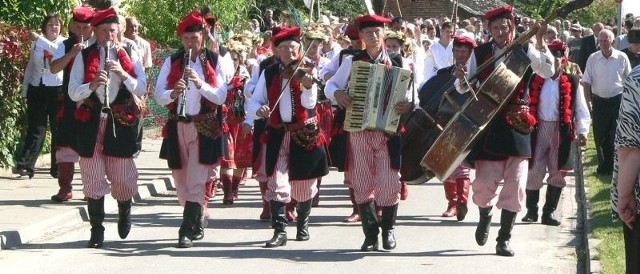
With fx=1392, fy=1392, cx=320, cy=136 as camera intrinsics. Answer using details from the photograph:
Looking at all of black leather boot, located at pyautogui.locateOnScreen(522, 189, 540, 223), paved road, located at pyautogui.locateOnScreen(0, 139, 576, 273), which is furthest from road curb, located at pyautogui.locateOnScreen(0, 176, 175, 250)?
black leather boot, located at pyautogui.locateOnScreen(522, 189, 540, 223)

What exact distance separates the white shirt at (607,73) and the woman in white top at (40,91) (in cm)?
660

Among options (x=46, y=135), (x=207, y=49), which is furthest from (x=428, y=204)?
(x=46, y=135)

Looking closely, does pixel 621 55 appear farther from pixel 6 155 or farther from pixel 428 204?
pixel 6 155

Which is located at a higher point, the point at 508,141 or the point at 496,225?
the point at 508,141

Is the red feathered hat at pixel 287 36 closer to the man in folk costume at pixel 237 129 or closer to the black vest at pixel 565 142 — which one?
the black vest at pixel 565 142

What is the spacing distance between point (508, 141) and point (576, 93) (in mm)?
2575

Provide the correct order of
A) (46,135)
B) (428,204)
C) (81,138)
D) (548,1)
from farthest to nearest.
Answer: (548,1) → (46,135) → (428,204) → (81,138)

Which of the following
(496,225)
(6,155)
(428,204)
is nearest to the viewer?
(496,225)

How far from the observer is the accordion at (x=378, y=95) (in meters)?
10.7

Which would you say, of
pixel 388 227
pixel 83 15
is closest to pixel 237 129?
pixel 83 15

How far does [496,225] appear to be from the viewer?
1285cm

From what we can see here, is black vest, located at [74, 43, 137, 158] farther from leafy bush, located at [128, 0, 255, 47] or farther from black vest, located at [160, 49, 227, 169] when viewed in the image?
leafy bush, located at [128, 0, 255, 47]

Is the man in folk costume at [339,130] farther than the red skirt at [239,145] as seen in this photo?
No

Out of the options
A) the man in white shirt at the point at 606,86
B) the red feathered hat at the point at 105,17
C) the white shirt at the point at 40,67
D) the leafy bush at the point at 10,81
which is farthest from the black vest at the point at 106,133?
the man in white shirt at the point at 606,86
